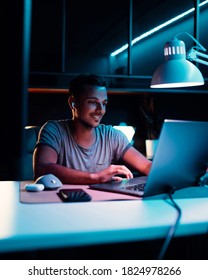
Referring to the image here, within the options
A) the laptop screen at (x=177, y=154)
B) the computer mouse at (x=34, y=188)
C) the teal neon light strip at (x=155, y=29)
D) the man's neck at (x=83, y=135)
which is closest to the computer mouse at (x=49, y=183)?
the computer mouse at (x=34, y=188)

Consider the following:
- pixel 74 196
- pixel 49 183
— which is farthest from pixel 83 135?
pixel 74 196

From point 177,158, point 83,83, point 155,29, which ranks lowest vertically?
point 177,158

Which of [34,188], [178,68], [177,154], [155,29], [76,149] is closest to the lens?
[177,154]

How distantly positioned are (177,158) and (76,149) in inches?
39.1

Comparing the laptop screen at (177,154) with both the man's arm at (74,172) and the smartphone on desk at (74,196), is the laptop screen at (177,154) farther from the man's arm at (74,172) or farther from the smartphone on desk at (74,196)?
the man's arm at (74,172)

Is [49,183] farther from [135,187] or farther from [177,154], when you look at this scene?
[177,154]

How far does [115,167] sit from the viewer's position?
1.62 meters

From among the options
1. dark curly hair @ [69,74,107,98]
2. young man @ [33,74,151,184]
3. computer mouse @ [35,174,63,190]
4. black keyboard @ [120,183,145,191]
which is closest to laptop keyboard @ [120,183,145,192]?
black keyboard @ [120,183,145,191]

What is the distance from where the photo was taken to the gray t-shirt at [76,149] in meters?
2.05

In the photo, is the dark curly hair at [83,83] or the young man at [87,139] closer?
the young man at [87,139]

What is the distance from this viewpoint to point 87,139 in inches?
85.3

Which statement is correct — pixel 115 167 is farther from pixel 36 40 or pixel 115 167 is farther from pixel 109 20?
pixel 109 20

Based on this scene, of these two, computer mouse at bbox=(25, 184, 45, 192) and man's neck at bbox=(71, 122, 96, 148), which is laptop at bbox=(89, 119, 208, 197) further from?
man's neck at bbox=(71, 122, 96, 148)
